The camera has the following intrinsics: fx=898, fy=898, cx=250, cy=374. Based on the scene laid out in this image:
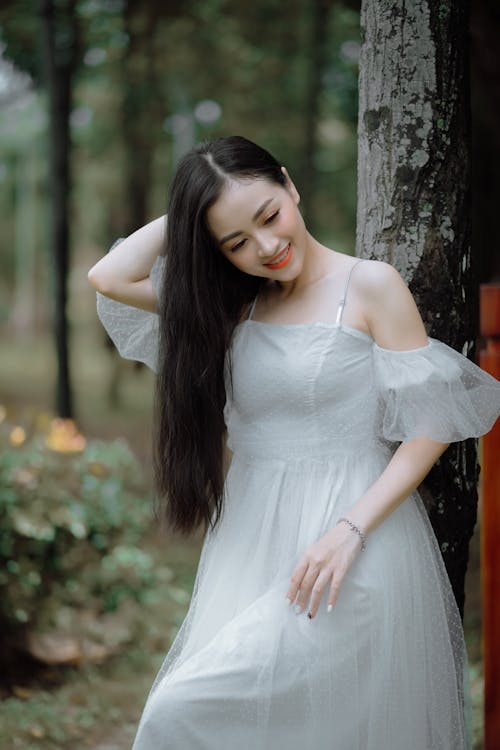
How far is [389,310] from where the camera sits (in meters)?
1.97

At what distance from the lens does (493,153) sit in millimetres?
8383

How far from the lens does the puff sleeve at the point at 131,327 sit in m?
2.40

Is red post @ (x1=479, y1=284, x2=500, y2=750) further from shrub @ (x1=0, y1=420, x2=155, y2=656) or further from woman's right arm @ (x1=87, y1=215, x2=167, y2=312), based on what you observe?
shrub @ (x1=0, y1=420, x2=155, y2=656)

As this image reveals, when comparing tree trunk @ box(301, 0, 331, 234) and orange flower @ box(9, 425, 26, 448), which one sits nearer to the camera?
orange flower @ box(9, 425, 26, 448)

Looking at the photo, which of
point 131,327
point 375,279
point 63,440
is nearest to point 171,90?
point 63,440

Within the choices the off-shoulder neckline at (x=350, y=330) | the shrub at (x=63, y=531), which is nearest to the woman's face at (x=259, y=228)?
the off-shoulder neckline at (x=350, y=330)

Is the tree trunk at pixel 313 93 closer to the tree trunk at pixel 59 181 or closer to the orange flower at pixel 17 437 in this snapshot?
the tree trunk at pixel 59 181

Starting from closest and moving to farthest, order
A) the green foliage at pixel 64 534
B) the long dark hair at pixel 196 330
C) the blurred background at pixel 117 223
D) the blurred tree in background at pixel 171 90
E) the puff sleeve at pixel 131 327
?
1. the long dark hair at pixel 196 330
2. the puff sleeve at pixel 131 327
3. the green foliage at pixel 64 534
4. the blurred background at pixel 117 223
5. the blurred tree in background at pixel 171 90

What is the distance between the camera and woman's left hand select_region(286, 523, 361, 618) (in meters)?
1.88

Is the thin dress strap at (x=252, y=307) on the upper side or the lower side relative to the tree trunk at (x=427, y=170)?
lower

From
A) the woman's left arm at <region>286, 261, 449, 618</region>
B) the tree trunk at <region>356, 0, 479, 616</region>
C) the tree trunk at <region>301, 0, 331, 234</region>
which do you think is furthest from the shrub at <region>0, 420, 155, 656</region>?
the tree trunk at <region>301, 0, 331, 234</region>

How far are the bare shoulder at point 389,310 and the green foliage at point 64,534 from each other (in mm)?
2185

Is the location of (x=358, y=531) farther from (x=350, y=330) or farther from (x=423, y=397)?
(x=350, y=330)

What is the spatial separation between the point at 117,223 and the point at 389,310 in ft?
31.7
